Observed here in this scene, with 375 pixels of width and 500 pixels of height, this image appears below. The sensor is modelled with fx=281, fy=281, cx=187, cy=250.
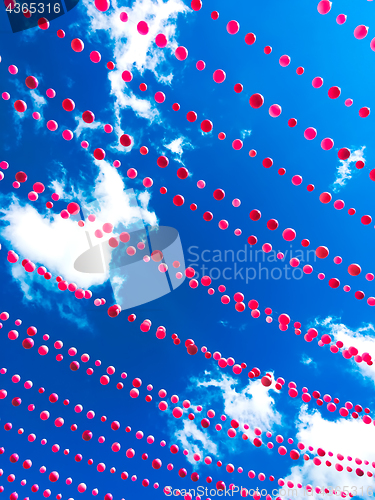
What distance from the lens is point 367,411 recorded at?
7.41 meters

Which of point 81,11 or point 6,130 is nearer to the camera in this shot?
point 81,11

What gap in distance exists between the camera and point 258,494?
8383 millimetres

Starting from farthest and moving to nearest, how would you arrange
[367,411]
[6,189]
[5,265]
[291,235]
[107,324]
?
[107,324], [5,265], [6,189], [367,411], [291,235]

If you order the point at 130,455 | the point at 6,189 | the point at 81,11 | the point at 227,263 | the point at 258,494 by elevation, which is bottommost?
the point at 130,455

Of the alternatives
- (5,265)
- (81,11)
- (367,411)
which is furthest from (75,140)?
(367,411)

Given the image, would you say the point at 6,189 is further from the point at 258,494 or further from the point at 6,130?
the point at 258,494

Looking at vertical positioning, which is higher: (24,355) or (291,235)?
(291,235)

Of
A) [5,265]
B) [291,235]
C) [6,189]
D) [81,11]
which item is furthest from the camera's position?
[5,265]

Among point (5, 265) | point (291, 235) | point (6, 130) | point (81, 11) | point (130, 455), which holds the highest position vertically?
point (81, 11)

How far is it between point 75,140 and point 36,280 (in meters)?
5.31

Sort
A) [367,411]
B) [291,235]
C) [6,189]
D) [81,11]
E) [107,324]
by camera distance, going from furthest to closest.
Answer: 1. [107,324]
2. [6,189]
3. [81,11]
4. [367,411]
5. [291,235]

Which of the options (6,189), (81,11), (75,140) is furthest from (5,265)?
(81,11)

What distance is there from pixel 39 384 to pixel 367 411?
35.8 ft

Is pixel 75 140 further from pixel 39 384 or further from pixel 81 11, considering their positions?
pixel 39 384
